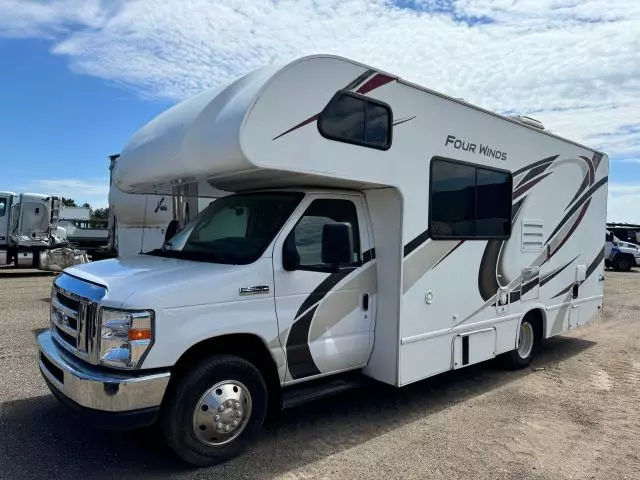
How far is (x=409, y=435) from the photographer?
473 centimetres

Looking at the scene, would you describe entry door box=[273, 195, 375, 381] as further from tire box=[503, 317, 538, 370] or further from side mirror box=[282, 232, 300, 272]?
tire box=[503, 317, 538, 370]

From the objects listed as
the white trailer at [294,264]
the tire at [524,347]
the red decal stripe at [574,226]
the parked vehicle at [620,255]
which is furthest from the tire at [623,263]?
the white trailer at [294,264]

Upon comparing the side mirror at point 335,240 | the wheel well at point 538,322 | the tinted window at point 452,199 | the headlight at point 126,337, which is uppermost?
the tinted window at point 452,199

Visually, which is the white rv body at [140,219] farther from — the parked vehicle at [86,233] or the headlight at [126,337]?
the parked vehicle at [86,233]

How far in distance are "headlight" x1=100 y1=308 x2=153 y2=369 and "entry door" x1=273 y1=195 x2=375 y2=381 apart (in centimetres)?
111

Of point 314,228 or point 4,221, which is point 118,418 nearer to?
point 314,228

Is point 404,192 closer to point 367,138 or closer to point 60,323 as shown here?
point 367,138

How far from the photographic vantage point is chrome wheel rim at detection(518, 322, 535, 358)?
23.4ft

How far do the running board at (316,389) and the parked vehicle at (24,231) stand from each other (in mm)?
14592

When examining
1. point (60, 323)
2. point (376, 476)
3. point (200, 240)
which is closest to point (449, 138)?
point (200, 240)

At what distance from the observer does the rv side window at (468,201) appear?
17.8ft

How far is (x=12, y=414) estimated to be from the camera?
486 cm

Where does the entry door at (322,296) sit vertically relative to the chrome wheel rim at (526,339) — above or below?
above

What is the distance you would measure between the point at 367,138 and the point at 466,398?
123 inches
